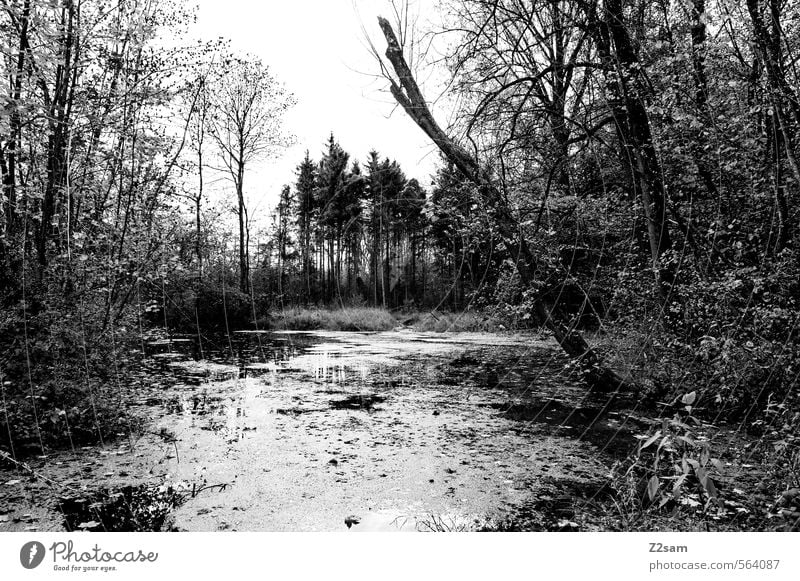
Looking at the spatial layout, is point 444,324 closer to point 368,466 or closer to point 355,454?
point 355,454

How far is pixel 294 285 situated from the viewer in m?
7.97

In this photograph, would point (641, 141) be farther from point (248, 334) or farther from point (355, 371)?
point (248, 334)

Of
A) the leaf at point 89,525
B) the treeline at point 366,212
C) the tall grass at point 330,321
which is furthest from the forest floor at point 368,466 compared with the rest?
the tall grass at point 330,321

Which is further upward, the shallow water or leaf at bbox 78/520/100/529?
leaf at bbox 78/520/100/529

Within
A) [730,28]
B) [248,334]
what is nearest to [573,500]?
[730,28]

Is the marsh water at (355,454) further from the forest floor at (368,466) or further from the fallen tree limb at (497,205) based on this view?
the fallen tree limb at (497,205)

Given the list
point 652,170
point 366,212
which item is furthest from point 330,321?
point 652,170

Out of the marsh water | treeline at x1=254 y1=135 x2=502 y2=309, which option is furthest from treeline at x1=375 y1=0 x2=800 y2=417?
the marsh water

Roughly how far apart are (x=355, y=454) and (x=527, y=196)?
2.80 m

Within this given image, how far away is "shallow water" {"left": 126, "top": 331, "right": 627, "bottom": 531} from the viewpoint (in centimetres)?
227

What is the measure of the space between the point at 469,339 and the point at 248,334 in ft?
22.7

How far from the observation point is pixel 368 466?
2928 millimetres

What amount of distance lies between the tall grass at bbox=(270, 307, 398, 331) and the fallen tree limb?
387 inches

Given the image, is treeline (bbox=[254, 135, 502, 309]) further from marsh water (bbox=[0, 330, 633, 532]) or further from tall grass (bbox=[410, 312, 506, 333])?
tall grass (bbox=[410, 312, 506, 333])
